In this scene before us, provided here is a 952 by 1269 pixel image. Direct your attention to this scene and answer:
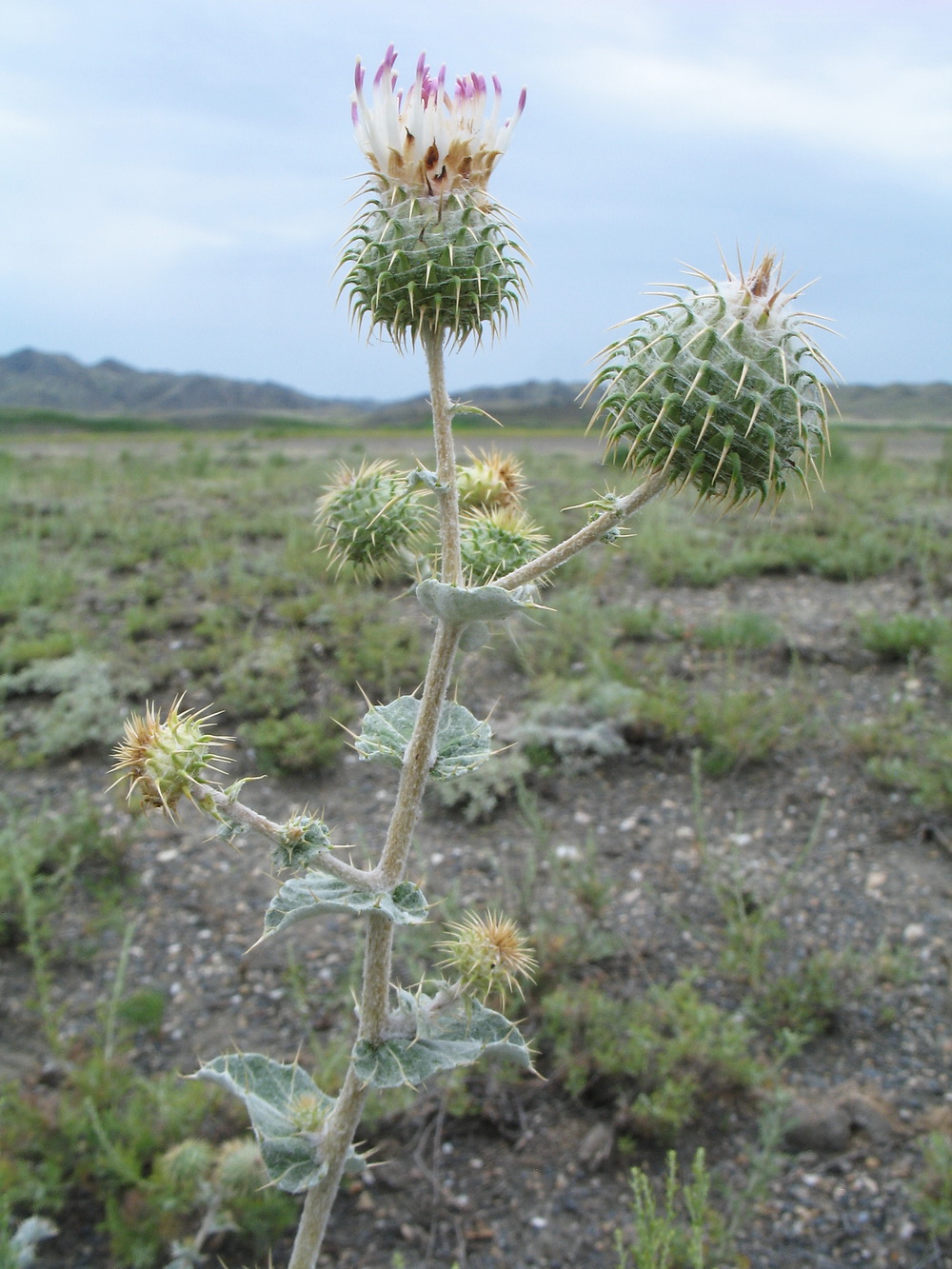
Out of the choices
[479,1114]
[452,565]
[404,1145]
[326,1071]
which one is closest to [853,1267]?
[479,1114]

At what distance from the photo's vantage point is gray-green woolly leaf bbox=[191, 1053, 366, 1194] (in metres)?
1.74

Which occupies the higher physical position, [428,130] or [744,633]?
[428,130]

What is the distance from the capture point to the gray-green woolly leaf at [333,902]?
1.47m

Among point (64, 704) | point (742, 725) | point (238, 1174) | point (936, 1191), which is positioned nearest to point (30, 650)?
point (64, 704)

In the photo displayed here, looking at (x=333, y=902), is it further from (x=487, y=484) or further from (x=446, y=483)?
(x=487, y=484)

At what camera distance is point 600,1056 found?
3.32 meters

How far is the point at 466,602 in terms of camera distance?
1385 mm

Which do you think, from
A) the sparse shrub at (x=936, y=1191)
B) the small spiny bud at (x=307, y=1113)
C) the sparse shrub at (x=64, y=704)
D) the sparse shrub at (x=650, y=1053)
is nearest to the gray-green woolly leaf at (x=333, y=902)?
the small spiny bud at (x=307, y=1113)

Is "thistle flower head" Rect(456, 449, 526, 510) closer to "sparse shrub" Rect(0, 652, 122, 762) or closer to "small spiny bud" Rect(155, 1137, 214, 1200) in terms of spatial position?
"small spiny bud" Rect(155, 1137, 214, 1200)

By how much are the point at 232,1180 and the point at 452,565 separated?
2383mm

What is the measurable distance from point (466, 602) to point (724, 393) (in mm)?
514

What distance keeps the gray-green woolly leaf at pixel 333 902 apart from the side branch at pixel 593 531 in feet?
1.78

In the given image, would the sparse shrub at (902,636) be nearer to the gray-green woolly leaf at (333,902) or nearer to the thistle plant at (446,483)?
the thistle plant at (446,483)

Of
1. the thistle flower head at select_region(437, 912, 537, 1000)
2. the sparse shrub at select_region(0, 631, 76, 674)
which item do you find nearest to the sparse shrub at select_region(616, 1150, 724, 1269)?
the thistle flower head at select_region(437, 912, 537, 1000)
